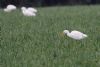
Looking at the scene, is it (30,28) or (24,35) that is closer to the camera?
(24,35)

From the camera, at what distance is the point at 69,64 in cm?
735

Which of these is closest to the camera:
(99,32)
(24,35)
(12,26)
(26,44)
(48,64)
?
(48,64)

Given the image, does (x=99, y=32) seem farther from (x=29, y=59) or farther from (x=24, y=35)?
(x=29, y=59)

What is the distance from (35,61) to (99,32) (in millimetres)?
3747

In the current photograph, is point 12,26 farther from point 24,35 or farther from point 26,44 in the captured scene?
point 26,44

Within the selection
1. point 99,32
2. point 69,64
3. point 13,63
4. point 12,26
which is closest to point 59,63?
point 69,64

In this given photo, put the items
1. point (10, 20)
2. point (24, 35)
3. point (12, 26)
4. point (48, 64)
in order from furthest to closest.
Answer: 1. point (10, 20)
2. point (12, 26)
3. point (24, 35)
4. point (48, 64)

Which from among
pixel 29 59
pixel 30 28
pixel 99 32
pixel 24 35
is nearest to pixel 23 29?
pixel 30 28

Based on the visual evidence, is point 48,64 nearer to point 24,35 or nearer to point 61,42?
point 61,42

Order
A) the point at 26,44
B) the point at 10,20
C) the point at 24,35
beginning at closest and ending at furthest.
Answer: the point at 26,44, the point at 24,35, the point at 10,20

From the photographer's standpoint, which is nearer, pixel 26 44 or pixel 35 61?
pixel 35 61

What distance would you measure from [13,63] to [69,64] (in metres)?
1.05

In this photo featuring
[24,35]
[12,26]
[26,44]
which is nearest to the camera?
[26,44]

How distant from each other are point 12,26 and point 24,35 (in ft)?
5.76
